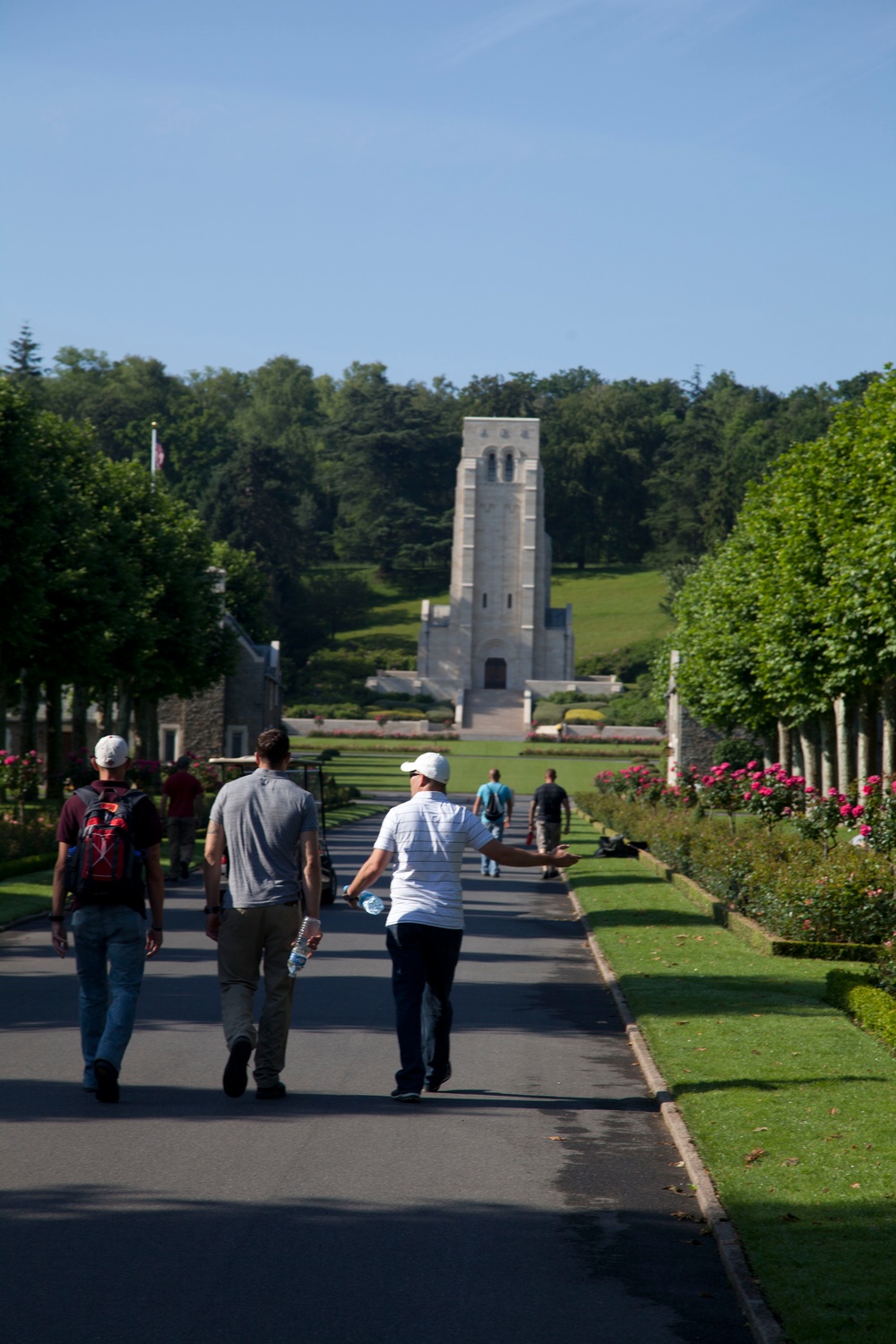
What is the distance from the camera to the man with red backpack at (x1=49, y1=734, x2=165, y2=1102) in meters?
7.64

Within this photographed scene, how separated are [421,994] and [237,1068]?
1116mm

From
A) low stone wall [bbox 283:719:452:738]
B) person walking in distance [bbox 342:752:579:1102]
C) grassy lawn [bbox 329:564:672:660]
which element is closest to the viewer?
person walking in distance [bbox 342:752:579:1102]

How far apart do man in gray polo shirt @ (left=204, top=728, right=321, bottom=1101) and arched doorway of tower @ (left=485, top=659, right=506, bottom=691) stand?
286 ft

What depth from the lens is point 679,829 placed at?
23.5 metres

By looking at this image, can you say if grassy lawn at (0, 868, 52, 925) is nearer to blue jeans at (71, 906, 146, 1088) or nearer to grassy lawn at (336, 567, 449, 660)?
blue jeans at (71, 906, 146, 1088)

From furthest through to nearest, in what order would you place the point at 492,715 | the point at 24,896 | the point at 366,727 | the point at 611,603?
1. the point at 611,603
2. the point at 492,715
3. the point at 366,727
4. the point at 24,896

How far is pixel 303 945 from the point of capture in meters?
7.63

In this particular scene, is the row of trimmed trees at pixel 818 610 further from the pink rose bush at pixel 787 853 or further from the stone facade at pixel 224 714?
the stone facade at pixel 224 714

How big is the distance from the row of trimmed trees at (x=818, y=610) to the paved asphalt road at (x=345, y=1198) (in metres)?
16.1

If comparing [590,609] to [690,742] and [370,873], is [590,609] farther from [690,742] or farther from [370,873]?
[370,873]

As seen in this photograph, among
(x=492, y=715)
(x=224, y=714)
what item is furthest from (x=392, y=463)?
(x=224, y=714)

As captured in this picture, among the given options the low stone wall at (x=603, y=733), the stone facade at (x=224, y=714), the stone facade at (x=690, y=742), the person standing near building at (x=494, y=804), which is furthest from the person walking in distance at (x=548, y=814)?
the low stone wall at (x=603, y=733)

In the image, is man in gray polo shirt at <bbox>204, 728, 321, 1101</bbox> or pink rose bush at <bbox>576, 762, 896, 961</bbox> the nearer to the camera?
man in gray polo shirt at <bbox>204, 728, 321, 1101</bbox>

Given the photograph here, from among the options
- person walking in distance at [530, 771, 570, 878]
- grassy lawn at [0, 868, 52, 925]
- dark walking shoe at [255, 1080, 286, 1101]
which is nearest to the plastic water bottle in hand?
dark walking shoe at [255, 1080, 286, 1101]
